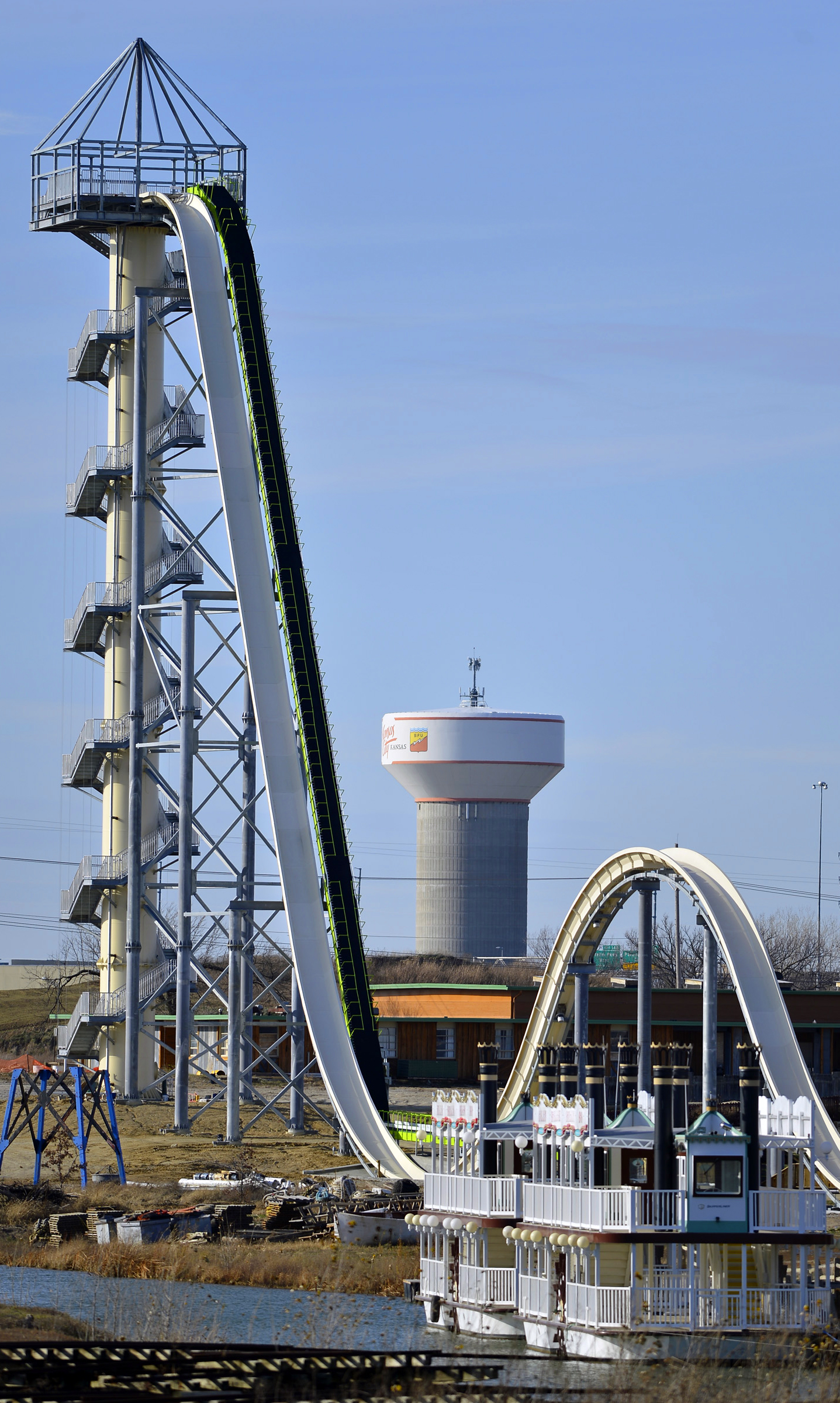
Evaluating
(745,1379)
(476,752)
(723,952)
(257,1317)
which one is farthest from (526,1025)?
(476,752)

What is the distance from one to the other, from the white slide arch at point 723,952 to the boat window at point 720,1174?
40.0 ft

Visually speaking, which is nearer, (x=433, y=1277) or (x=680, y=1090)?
(x=680, y=1090)

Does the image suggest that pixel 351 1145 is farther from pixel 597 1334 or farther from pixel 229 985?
pixel 597 1334

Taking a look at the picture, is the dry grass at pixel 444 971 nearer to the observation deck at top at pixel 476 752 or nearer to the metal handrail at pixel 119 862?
the observation deck at top at pixel 476 752

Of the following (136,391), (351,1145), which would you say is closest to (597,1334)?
(351,1145)

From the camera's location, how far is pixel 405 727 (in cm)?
12825

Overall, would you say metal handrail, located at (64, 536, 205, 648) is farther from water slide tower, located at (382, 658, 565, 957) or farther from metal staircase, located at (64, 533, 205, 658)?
water slide tower, located at (382, 658, 565, 957)

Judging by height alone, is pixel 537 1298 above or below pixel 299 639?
below

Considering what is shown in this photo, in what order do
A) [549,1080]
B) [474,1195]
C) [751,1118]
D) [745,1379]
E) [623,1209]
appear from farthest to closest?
[549,1080] < [474,1195] < [751,1118] < [623,1209] < [745,1379]

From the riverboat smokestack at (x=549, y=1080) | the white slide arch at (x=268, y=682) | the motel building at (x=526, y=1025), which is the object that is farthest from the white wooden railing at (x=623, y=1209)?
the motel building at (x=526, y=1025)

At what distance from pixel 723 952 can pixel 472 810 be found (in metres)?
87.0

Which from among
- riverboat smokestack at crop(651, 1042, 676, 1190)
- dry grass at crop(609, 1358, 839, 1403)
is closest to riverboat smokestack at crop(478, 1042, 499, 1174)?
riverboat smokestack at crop(651, 1042, 676, 1190)

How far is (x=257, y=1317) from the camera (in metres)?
31.3

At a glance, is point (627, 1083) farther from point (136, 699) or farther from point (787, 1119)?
point (136, 699)
